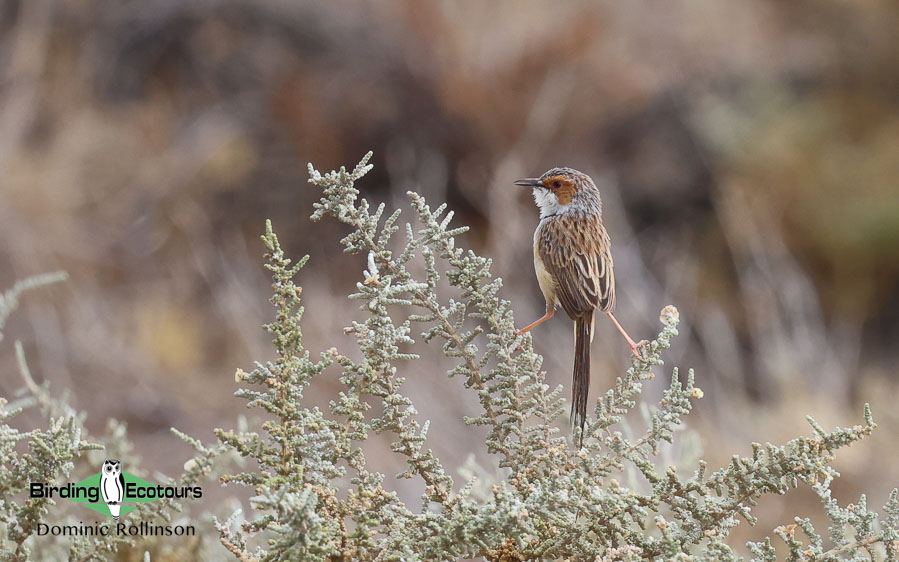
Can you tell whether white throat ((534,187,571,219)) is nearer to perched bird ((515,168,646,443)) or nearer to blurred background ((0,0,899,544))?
perched bird ((515,168,646,443))

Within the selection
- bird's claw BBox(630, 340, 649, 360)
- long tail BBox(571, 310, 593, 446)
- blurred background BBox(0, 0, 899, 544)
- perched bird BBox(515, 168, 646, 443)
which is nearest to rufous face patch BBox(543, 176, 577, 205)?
perched bird BBox(515, 168, 646, 443)

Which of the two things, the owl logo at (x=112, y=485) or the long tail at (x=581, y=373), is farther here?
the owl logo at (x=112, y=485)

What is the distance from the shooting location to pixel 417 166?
686cm

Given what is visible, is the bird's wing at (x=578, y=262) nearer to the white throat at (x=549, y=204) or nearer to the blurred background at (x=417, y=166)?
the white throat at (x=549, y=204)

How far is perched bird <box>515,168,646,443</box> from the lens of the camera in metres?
1.71

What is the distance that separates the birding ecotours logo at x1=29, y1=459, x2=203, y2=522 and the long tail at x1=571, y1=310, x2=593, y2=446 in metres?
0.65

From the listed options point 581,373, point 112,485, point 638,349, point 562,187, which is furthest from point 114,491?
point 562,187

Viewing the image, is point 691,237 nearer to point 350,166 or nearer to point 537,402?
point 350,166

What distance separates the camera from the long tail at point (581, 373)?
1464 mm

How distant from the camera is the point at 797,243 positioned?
7297 mm

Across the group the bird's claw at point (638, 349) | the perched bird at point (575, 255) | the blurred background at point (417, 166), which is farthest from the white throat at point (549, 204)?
the blurred background at point (417, 166)

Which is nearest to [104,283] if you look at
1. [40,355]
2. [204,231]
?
[204,231]

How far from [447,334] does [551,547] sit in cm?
36

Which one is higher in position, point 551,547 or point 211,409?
point 211,409
